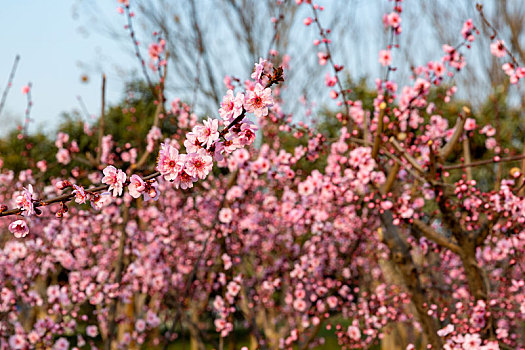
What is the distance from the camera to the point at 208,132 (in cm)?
162

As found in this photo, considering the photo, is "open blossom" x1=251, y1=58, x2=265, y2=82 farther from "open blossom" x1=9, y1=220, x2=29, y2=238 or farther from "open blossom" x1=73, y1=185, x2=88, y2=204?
"open blossom" x1=9, y1=220, x2=29, y2=238

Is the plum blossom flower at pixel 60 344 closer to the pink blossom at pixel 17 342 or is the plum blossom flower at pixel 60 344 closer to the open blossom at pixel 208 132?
the pink blossom at pixel 17 342

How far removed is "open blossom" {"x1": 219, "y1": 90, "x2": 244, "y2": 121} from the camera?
1568 millimetres

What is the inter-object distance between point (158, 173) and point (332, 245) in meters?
6.95

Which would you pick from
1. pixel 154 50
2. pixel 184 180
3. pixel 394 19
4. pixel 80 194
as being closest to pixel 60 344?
pixel 154 50

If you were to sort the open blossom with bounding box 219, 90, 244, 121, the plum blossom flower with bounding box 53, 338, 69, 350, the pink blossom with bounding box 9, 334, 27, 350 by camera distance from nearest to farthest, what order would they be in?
the open blossom with bounding box 219, 90, 244, 121, the pink blossom with bounding box 9, 334, 27, 350, the plum blossom flower with bounding box 53, 338, 69, 350

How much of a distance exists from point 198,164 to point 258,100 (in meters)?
0.33

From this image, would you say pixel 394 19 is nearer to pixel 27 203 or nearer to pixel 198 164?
pixel 198 164

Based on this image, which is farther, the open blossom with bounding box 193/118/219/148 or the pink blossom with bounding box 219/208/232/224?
the pink blossom with bounding box 219/208/232/224

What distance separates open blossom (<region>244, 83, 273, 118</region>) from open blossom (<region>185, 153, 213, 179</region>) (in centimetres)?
24

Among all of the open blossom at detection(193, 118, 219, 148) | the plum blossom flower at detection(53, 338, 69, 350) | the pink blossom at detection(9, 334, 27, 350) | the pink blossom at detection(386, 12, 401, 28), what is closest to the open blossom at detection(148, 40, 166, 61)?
the pink blossom at detection(386, 12, 401, 28)

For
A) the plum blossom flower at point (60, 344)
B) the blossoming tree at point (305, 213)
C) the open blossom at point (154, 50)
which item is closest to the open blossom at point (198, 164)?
the blossoming tree at point (305, 213)

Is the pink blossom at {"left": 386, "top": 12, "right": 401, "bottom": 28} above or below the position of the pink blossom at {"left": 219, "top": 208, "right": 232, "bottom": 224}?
above

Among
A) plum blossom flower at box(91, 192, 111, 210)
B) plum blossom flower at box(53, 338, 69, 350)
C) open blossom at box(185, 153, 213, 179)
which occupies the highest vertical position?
open blossom at box(185, 153, 213, 179)
